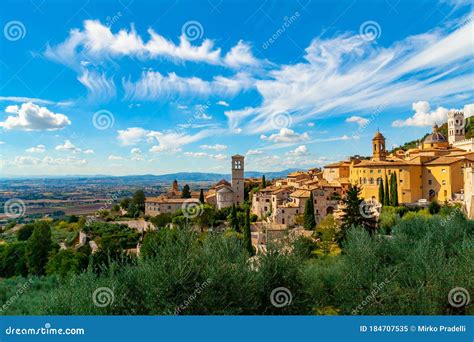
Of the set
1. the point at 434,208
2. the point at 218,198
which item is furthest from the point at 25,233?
the point at 434,208

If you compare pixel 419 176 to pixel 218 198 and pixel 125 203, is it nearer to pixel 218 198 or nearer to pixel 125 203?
pixel 218 198

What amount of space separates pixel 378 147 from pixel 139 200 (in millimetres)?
25808

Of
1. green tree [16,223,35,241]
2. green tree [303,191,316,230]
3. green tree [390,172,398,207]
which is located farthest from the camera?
green tree [16,223,35,241]

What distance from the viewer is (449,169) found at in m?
24.9

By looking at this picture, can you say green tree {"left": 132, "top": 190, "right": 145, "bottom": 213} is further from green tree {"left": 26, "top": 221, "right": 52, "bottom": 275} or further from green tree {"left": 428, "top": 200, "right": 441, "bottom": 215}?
green tree {"left": 428, "top": 200, "right": 441, "bottom": 215}

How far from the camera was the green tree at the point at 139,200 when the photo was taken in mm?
38844

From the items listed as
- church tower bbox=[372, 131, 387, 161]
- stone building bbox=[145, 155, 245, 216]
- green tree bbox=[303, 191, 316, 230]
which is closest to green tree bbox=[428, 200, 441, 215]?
church tower bbox=[372, 131, 387, 161]

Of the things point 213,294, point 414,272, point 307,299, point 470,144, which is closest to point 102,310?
point 213,294

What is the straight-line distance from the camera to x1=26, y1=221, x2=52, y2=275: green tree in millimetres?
21812

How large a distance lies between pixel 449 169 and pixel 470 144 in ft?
36.5

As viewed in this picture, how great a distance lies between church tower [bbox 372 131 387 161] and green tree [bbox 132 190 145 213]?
25064mm

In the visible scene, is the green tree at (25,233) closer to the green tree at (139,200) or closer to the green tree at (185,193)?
the green tree at (139,200)

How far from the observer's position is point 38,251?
22359 mm

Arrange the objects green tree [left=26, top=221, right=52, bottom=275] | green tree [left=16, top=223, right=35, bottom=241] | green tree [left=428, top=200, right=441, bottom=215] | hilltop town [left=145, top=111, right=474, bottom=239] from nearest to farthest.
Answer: green tree [left=26, top=221, right=52, bottom=275] < green tree [left=428, top=200, right=441, bottom=215] < hilltop town [left=145, top=111, right=474, bottom=239] < green tree [left=16, top=223, right=35, bottom=241]
